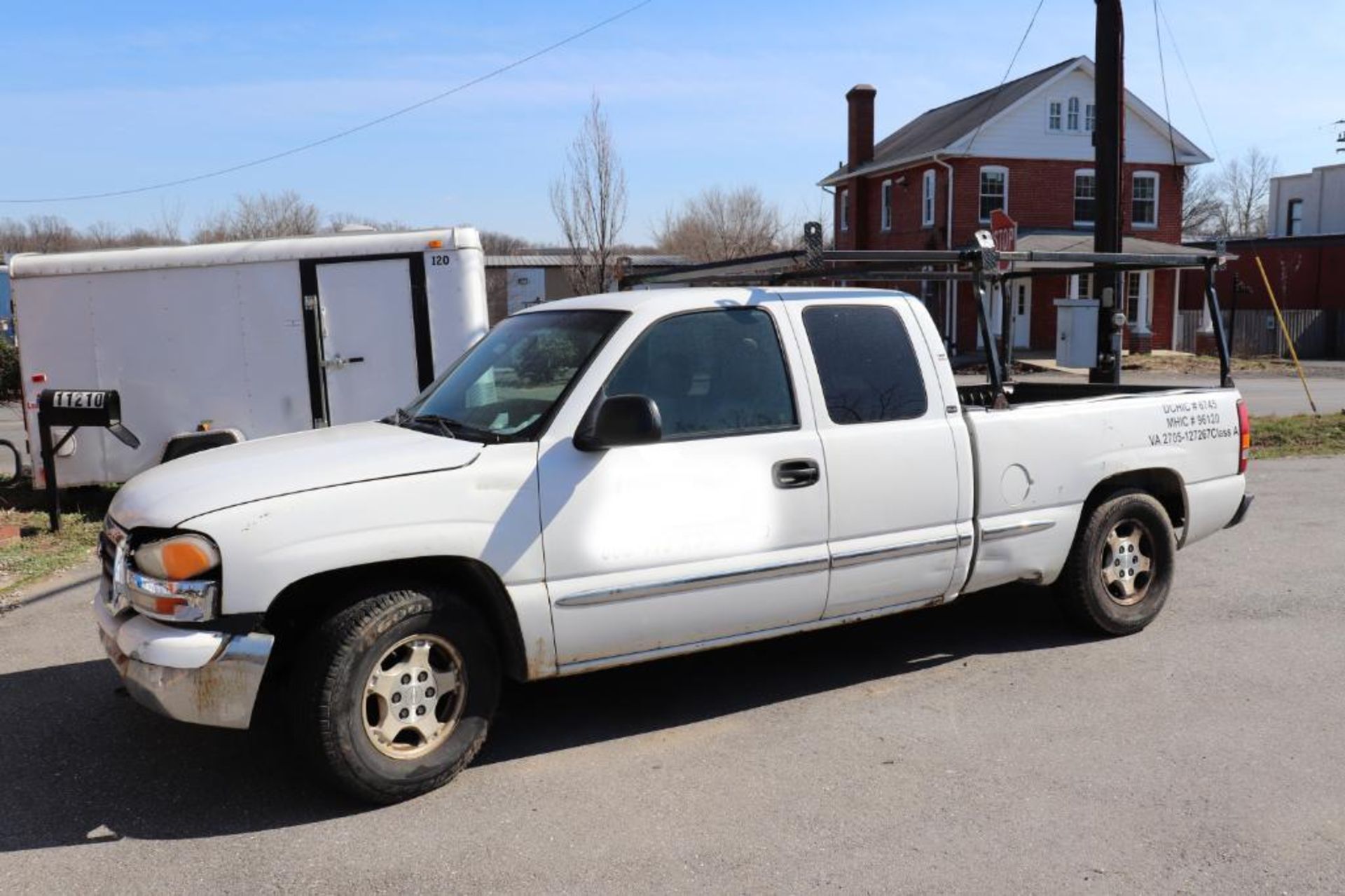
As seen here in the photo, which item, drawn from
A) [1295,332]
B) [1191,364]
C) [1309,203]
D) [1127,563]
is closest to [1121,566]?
[1127,563]

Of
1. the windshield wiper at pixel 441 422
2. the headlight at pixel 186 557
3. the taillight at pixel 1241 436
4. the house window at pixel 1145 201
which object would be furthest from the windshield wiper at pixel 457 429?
the house window at pixel 1145 201

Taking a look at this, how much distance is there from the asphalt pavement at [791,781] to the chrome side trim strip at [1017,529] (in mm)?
685

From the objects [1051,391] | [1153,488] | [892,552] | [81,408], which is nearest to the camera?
[892,552]

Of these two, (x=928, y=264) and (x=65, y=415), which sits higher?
(x=928, y=264)

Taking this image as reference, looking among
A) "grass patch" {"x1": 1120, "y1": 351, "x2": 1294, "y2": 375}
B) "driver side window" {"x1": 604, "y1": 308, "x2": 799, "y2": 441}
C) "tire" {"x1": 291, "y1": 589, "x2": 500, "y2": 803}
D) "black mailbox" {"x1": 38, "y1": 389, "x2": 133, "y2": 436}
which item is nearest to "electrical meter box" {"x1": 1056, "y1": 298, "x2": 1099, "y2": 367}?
"grass patch" {"x1": 1120, "y1": 351, "x2": 1294, "y2": 375}

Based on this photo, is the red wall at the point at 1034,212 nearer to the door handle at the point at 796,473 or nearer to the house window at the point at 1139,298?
the house window at the point at 1139,298

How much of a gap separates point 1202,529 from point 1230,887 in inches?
127

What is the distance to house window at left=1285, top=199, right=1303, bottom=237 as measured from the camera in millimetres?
53219

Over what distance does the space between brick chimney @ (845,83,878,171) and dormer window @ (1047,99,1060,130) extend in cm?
626

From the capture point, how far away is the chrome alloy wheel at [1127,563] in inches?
228

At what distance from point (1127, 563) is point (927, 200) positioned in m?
29.2

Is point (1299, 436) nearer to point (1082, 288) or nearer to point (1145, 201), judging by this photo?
point (1082, 288)

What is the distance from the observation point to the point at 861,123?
120ft

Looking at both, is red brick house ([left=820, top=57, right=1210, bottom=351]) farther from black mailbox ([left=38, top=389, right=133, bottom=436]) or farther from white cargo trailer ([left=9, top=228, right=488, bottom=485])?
black mailbox ([left=38, top=389, right=133, bottom=436])
